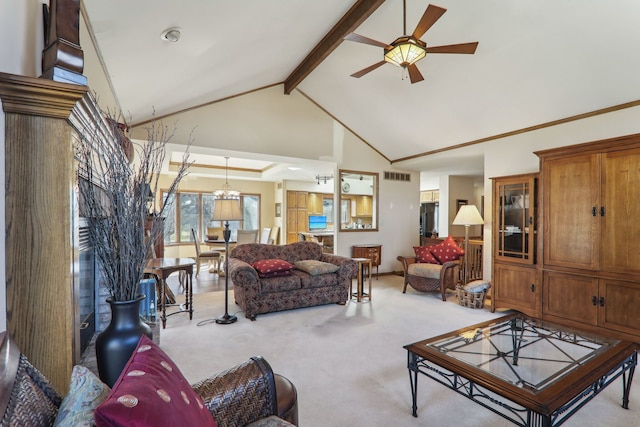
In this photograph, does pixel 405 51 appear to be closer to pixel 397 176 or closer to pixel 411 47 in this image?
pixel 411 47

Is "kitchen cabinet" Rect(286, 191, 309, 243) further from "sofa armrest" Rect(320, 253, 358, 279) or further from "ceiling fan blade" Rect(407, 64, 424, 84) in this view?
"ceiling fan blade" Rect(407, 64, 424, 84)

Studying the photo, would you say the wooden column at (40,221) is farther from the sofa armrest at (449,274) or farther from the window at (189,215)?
the window at (189,215)

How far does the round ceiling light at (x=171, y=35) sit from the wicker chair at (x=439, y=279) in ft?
14.1

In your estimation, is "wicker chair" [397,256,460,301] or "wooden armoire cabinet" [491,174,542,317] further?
"wicker chair" [397,256,460,301]

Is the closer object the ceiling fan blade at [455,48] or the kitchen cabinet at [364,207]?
the ceiling fan blade at [455,48]

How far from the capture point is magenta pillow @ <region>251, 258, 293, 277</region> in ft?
13.0

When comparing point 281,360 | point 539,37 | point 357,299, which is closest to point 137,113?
point 281,360

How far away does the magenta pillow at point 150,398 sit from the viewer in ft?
2.10

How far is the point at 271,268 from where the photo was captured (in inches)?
157

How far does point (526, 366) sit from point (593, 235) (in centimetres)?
210

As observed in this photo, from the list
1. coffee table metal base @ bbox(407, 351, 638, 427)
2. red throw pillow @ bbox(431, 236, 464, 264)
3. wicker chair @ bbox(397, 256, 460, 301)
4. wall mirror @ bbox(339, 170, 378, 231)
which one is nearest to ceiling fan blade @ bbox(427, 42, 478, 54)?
coffee table metal base @ bbox(407, 351, 638, 427)

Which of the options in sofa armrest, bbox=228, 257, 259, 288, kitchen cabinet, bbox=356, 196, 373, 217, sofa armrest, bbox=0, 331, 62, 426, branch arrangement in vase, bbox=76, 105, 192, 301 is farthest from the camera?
kitchen cabinet, bbox=356, 196, 373, 217

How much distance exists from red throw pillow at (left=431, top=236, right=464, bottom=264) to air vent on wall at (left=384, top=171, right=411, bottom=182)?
198 centimetres

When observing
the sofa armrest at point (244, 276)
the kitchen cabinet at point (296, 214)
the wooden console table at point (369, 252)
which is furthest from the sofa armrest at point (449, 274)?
the kitchen cabinet at point (296, 214)
